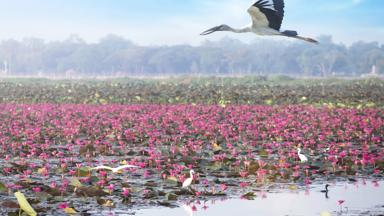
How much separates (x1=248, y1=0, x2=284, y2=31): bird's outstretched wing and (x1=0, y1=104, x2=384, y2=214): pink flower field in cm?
247

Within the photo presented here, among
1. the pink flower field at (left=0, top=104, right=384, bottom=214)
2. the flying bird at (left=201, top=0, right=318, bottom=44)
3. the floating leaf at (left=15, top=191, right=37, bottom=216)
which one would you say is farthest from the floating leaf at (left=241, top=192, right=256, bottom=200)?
the flying bird at (left=201, top=0, right=318, bottom=44)

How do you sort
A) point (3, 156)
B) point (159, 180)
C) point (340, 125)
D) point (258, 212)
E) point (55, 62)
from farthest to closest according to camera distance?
point (55, 62)
point (340, 125)
point (3, 156)
point (159, 180)
point (258, 212)

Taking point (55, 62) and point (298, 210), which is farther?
point (55, 62)

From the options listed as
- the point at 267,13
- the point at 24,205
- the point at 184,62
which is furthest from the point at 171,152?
the point at 184,62

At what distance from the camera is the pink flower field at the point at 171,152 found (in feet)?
32.3

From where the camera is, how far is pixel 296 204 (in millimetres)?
9391

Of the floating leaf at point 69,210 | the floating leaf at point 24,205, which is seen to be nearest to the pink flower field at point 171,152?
the floating leaf at point 69,210

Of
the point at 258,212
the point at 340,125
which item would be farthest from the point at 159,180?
the point at 340,125

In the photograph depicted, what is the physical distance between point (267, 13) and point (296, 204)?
262 inches

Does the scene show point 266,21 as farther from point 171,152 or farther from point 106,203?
point 106,203

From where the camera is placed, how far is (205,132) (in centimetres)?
1791

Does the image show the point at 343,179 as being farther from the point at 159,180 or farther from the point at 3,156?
the point at 3,156

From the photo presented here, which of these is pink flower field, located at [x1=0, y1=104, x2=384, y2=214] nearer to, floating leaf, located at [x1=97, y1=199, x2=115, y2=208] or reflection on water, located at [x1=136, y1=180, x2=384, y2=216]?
floating leaf, located at [x1=97, y1=199, x2=115, y2=208]

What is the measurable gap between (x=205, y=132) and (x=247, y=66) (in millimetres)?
132923
